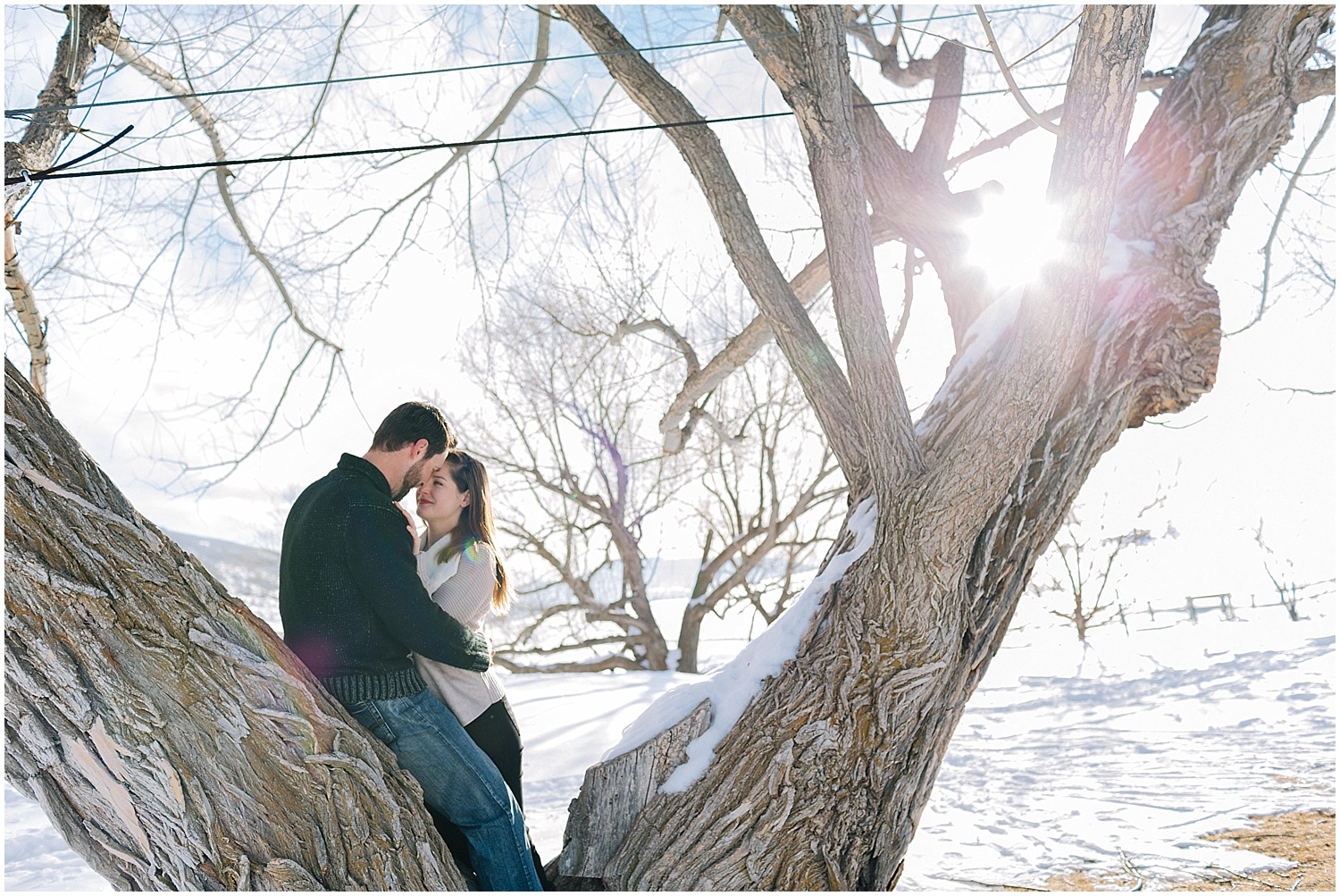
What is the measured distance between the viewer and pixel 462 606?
2.15 m

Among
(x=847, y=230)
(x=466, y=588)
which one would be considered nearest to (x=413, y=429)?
(x=466, y=588)

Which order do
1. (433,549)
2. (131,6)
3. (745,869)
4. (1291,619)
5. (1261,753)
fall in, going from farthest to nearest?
(1291,619) < (1261,753) < (131,6) < (433,549) < (745,869)

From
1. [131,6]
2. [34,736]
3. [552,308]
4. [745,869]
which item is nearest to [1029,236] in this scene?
[745,869]

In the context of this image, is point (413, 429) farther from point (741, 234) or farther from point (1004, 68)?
point (1004, 68)

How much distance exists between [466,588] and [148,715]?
0.90 metres

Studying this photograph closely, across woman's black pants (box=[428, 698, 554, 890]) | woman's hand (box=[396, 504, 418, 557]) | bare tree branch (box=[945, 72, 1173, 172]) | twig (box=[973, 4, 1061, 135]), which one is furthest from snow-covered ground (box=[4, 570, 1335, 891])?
bare tree branch (box=[945, 72, 1173, 172])

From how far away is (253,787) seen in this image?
1.41 m

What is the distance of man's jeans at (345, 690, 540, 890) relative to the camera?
1.79 m

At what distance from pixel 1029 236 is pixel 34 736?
2.96m

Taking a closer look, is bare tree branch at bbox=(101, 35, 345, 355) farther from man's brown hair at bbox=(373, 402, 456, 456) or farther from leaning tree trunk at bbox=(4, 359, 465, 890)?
leaning tree trunk at bbox=(4, 359, 465, 890)

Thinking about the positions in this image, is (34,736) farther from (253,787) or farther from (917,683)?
(917,683)

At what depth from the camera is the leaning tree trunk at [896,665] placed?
2010mm

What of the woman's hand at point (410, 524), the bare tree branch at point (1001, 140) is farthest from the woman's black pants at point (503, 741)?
the bare tree branch at point (1001, 140)

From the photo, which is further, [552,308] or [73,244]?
[552,308]
